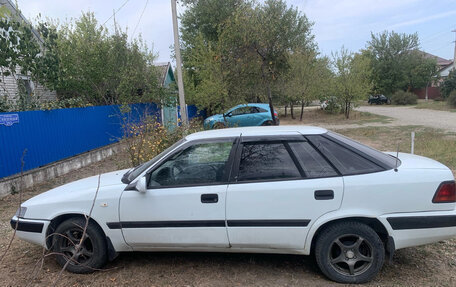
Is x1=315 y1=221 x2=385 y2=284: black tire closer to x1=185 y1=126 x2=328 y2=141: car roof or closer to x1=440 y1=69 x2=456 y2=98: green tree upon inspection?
x1=185 y1=126 x2=328 y2=141: car roof

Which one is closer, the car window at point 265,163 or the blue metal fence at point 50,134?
the car window at point 265,163

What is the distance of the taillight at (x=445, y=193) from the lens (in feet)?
8.98

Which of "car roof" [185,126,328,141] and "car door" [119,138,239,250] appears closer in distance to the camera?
"car door" [119,138,239,250]

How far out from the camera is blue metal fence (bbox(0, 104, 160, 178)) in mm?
6699

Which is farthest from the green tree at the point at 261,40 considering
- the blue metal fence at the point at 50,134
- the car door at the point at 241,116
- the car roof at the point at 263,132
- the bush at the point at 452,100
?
the bush at the point at 452,100

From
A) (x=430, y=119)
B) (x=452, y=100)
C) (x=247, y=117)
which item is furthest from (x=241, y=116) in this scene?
(x=452, y=100)

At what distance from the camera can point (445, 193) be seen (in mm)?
2746

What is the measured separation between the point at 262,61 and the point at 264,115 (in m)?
4.16

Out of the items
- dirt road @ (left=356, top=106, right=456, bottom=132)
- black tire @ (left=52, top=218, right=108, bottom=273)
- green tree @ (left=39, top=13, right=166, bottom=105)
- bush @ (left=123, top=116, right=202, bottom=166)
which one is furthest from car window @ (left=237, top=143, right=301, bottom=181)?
dirt road @ (left=356, top=106, right=456, bottom=132)

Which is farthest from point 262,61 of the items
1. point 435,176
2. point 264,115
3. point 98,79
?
point 435,176

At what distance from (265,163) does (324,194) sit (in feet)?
2.10

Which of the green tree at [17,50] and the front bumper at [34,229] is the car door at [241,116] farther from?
the front bumper at [34,229]

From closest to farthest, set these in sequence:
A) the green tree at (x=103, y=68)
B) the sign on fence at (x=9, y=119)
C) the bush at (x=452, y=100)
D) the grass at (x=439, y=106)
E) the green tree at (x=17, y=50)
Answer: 1. the sign on fence at (x=9, y=119)
2. the green tree at (x=17, y=50)
3. the green tree at (x=103, y=68)
4. the grass at (x=439, y=106)
5. the bush at (x=452, y=100)

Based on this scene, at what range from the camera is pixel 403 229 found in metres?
2.75
